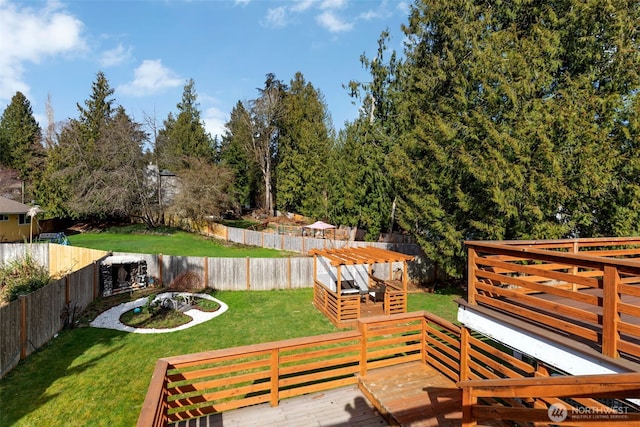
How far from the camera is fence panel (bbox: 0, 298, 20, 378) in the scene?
691cm

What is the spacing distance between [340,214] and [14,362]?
21.3m

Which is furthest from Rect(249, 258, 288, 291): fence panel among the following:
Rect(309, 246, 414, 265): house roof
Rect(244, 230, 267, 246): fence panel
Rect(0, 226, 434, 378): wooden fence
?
Rect(244, 230, 267, 246): fence panel

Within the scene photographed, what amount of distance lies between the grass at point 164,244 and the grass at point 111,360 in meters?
8.60

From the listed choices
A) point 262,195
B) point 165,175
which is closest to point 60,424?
point 165,175

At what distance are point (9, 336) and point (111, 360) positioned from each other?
209 centimetres

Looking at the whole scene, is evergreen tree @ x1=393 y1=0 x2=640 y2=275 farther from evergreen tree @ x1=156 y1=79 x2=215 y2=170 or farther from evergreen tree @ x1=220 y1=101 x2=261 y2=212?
evergreen tree @ x1=156 y1=79 x2=215 y2=170

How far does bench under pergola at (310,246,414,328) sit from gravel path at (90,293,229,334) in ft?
12.6

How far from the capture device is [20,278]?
12.0 m

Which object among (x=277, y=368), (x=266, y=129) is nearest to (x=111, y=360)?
(x=277, y=368)

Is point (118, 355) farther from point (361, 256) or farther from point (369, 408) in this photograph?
point (361, 256)

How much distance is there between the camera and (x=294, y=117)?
130 ft

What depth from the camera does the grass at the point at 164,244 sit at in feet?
69.7

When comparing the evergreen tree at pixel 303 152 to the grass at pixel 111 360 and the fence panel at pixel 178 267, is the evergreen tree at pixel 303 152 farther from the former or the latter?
the grass at pixel 111 360

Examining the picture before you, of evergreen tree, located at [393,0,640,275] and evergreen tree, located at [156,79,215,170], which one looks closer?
evergreen tree, located at [393,0,640,275]
